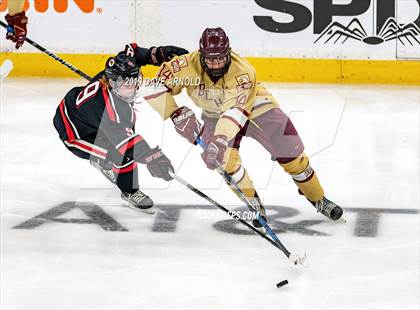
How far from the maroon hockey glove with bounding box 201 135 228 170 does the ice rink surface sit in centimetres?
40

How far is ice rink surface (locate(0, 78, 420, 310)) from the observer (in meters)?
4.07

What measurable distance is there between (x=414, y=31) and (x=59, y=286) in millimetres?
4620

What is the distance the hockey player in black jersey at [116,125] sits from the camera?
15.8ft

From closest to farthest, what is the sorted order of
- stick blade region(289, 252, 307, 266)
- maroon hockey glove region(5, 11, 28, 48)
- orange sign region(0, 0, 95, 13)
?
stick blade region(289, 252, 307, 266) → maroon hockey glove region(5, 11, 28, 48) → orange sign region(0, 0, 95, 13)

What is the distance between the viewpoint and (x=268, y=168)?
6.14 meters

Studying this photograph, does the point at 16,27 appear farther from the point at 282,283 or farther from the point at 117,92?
the point at 282,283

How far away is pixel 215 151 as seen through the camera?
15.1 ft

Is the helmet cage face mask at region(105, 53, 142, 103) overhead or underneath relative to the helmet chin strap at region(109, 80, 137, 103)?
overhead

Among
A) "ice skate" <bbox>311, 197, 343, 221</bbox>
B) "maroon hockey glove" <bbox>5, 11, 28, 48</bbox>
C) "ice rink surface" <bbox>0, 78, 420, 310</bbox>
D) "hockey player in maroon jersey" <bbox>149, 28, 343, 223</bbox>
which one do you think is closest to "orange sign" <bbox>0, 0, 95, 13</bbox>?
"ice rink surface" <bbox>0, 78, 420, 310</bbox>

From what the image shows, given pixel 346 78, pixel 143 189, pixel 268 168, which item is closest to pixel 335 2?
pixel 346 78

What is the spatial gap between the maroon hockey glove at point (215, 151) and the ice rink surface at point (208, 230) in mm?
405

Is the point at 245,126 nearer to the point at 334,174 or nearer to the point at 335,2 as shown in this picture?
the point at 334,174

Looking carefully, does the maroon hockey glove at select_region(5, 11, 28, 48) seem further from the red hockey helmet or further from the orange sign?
the orange sign

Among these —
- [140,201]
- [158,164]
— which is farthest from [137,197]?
[158,164]
